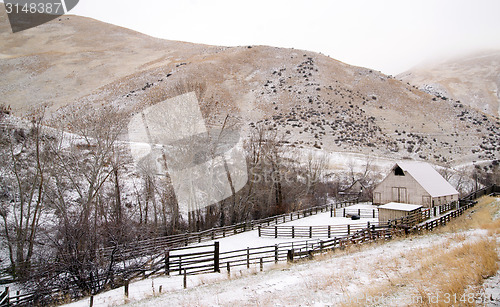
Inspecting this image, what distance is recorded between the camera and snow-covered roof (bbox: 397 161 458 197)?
29.2 metres

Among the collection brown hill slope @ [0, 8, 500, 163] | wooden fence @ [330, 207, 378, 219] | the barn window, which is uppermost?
brown hill slope @ [0, 8, 500, 163]

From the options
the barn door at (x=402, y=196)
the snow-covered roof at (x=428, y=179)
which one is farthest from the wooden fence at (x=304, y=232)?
the snow-covered roof at (x=428, y=179)

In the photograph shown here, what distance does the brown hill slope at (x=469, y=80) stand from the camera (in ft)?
333

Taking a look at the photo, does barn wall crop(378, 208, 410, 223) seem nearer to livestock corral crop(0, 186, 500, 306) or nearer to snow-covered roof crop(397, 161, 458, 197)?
livestock corral crop(0, 186, 500, 306)

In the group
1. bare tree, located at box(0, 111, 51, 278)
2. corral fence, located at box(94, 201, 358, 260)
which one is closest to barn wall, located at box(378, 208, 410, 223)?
corral fence, located at box(94, 201, 358, 260)

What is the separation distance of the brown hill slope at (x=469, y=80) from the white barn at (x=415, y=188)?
79932mm

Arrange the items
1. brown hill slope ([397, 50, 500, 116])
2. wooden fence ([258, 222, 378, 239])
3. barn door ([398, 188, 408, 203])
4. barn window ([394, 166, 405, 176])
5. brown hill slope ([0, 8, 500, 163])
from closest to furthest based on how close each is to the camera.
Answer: wooden fence ([258, 222, 378, 239]) < barn door ([398, 188, 408, 203]) < barn window ([394, 166, 405, 176]) < brown hill slope ([0, 8, 500, 163]) < brown hill slope ([397, 50, 500, 116])

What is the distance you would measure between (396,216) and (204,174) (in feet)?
50.3

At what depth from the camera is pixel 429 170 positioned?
31.9 metres

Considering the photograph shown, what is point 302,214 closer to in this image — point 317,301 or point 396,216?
point 396,216

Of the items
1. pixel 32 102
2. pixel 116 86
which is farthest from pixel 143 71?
pixel 32 102

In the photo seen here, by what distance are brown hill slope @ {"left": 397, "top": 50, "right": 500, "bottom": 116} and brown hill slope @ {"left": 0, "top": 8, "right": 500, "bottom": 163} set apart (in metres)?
45.1

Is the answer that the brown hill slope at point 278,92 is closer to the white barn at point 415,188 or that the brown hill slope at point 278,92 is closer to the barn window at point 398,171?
the white barn at point 415,188

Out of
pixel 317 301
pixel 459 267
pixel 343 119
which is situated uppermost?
pixel 343 119
